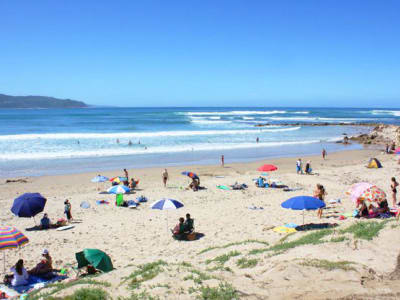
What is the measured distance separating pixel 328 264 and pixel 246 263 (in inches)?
64.5

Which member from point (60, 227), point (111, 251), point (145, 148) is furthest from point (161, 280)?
point (145, 148)

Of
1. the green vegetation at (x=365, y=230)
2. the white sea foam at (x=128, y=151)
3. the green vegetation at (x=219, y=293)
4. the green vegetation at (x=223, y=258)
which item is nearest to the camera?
the green vegetation at (x=219, y=293)

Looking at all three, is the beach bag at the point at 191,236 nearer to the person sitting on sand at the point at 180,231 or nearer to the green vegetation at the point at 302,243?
the person sitting on sand at the point at 180,231

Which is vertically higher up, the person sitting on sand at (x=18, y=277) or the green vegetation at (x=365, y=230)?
the green vegetation at (x=365, y=230)

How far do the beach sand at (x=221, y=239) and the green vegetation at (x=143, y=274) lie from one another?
0.11 m

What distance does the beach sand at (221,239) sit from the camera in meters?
5.27

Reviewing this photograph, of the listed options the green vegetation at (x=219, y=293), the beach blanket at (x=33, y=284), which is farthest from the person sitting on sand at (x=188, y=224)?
the green vegetation at (x=219, y=293)

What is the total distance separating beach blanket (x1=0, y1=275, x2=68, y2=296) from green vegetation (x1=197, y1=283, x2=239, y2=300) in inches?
173

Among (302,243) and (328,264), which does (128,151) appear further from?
(328,264)

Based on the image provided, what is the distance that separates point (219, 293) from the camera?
4.86 meters

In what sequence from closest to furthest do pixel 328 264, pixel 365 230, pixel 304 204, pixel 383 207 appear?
pixel 328 264 → pixel 365 230 → pixel 304 204 → pixel 383 207

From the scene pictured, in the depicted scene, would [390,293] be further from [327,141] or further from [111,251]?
[327,141]

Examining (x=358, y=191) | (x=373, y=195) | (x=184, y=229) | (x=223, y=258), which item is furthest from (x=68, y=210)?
(x=373, y=195)

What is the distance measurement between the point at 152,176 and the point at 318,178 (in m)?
9.71
